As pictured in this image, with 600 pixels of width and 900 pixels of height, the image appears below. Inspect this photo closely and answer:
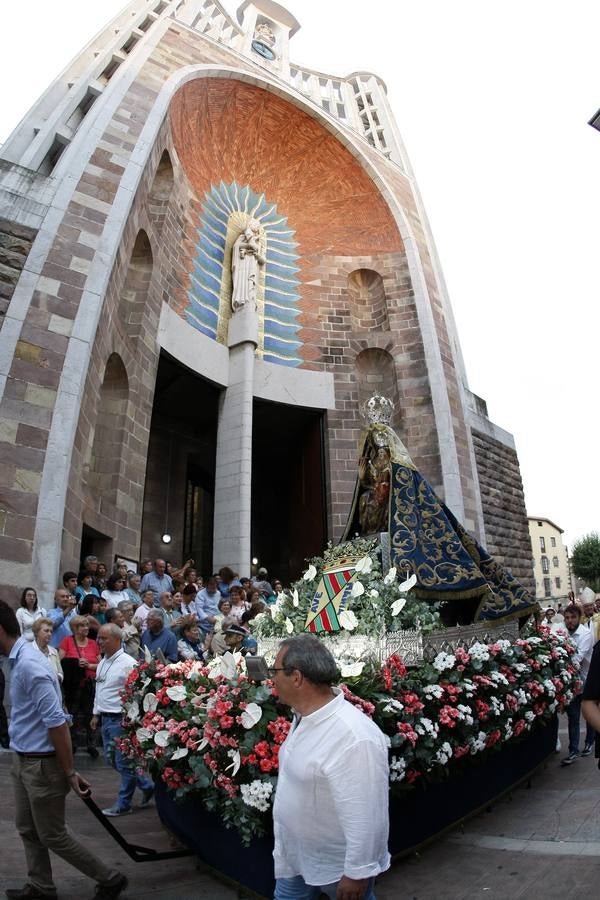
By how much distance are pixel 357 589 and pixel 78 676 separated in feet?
11.1

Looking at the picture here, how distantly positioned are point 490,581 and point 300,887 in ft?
12.6

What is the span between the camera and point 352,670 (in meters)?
3.52

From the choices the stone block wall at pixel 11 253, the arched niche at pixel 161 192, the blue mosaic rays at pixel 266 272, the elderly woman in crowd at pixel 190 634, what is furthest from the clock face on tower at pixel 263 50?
the elderly woman in crowd at pixel 190 634

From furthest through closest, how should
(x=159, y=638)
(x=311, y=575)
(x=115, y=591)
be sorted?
(x=115, y=591) < (x=159, y=638) < (x=311, y=575)

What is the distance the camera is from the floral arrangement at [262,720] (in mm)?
3109

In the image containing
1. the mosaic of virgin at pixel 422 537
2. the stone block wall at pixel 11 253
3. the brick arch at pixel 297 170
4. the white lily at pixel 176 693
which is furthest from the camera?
the brick arch at pixel 297 170

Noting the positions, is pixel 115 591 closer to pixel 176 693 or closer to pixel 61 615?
pixel 61 615

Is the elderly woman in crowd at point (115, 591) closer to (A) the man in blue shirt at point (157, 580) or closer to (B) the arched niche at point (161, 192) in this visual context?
(A) the man in blue shirt at point (157, 580)

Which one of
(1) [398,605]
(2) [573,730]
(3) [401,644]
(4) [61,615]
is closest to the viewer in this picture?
(3) [401,644]

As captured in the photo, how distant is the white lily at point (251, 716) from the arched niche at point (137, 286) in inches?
413

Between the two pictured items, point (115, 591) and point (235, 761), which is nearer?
point (235, 761)

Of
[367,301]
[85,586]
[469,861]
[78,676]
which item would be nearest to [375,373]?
[367,301]

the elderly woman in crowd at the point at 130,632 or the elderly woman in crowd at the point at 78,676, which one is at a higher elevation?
the elderly woman in crowd at the point at 130,632

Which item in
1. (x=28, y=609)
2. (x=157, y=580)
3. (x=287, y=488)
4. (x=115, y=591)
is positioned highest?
(x=287, y=488)
